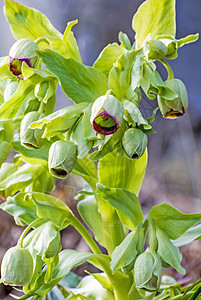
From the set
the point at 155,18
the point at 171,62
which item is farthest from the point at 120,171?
the point at 171,62

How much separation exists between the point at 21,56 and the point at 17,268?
0.99ft

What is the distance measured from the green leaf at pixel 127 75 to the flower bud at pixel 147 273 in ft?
0.75

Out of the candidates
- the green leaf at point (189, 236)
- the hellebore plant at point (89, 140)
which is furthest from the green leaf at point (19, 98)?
the green leaf at point (189, 236)

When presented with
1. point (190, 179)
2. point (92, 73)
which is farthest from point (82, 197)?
point (190, 179)

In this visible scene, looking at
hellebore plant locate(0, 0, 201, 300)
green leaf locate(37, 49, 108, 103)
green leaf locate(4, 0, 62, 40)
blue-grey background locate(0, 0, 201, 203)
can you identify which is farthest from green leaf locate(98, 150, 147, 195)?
blue-grey background locate(0, 0, 201, 203)

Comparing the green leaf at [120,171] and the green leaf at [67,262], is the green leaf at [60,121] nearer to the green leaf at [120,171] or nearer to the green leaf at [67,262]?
the green leaf at [120,171]

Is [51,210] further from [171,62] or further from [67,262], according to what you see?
[171,62]

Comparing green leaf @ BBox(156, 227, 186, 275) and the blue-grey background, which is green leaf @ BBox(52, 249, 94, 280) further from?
the blue-grey background

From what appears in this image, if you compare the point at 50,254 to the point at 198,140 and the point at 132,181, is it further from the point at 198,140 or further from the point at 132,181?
the point at 198,140

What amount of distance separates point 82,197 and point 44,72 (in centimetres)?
33

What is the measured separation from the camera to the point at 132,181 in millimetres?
675

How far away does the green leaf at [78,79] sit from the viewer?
0.56 meters

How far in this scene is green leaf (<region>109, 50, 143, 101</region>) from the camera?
1.80ft

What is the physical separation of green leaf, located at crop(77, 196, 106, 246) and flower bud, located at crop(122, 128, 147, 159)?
0.27m
